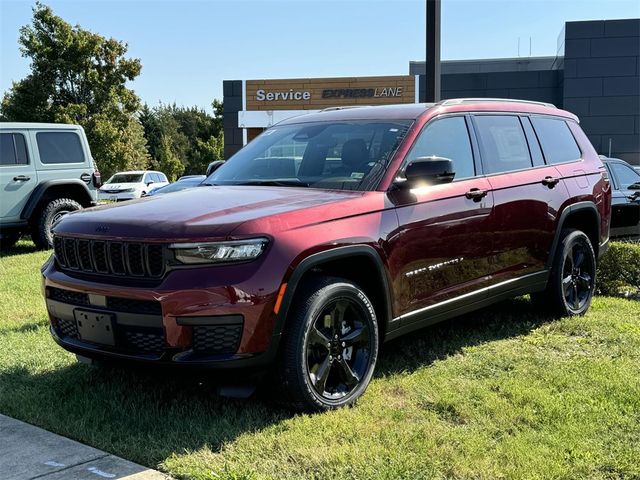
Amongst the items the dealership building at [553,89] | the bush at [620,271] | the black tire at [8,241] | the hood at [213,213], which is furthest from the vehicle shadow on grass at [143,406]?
the dealership building at [553,89]

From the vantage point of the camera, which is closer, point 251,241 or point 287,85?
point 251,241

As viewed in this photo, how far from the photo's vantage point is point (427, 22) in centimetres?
777

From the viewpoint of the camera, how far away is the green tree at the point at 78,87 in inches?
1195

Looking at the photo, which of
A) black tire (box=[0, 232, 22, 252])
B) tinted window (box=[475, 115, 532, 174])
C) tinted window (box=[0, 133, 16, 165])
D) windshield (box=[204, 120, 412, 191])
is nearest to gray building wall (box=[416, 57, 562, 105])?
black tire (box=[0, 232, 22, 252])

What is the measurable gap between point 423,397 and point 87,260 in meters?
2.16

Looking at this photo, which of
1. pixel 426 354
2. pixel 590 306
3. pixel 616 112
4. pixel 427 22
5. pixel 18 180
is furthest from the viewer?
pixel 616 112

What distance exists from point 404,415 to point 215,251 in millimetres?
1437

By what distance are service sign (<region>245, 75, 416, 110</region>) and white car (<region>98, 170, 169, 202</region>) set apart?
669 centimetres

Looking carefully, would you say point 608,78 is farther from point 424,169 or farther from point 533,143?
point 424,169

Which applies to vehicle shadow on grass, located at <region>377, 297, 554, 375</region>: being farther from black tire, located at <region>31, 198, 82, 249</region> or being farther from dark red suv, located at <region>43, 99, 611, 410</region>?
black tire, located at <region>31, 198, 82, 249</region>

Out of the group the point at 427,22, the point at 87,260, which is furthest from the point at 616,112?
the point at 87,260

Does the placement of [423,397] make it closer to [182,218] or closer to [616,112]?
[182,218]

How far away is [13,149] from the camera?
1112 cm

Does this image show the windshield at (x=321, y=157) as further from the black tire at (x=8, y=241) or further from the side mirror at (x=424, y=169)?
the black tire at (x=8, y=241)
